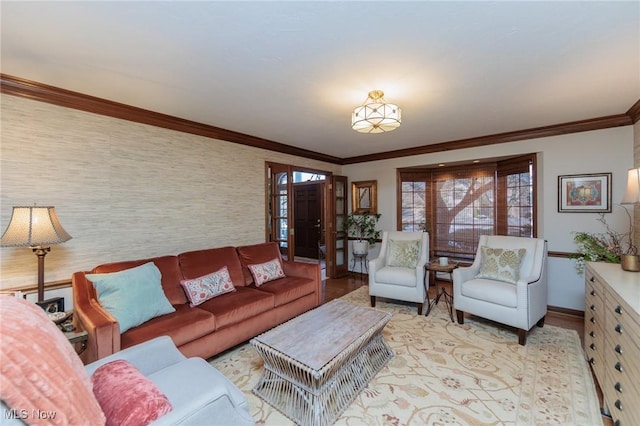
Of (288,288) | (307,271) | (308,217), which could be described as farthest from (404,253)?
(308,217)

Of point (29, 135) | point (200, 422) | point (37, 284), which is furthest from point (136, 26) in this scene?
point (37, 284)

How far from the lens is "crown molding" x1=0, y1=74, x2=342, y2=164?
2192 millimetres

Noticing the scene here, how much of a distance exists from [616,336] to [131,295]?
3.33 meters

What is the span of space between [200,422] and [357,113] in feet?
7.62

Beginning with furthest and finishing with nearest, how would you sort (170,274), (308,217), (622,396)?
(308,217) → (170,274) → (622,396)

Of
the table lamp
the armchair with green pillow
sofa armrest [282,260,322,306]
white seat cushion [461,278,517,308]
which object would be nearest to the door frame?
sofa armrest [282,260,322,306]

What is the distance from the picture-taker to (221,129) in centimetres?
356

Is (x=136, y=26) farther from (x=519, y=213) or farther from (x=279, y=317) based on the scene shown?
(x=519, y=213)

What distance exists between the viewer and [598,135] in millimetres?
3326

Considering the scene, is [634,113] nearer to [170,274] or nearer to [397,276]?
[397,276]

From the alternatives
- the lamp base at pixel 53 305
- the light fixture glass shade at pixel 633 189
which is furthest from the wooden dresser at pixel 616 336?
the lamp base at pixel 53 305

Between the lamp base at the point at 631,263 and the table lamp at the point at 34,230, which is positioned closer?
the table lamp at the point at 34,230

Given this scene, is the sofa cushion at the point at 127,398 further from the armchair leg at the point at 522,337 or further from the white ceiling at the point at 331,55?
the armchair leg at the point at 522,337

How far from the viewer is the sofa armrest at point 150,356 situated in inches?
61.7
